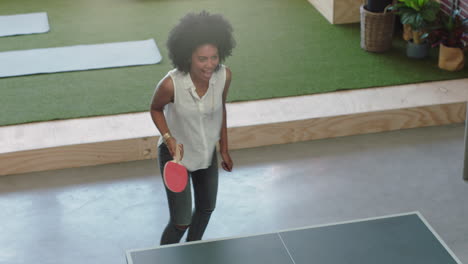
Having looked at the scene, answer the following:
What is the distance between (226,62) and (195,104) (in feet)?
9.36

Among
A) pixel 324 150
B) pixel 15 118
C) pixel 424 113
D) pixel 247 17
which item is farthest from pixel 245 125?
pixel 247 17

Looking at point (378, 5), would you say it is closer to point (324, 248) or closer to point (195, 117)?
point (195, 117)

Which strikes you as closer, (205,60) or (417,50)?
(205,60)

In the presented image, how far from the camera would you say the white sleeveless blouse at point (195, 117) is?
9.97 feet

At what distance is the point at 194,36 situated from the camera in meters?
2.91

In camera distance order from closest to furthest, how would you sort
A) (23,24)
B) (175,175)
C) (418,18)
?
(175,175) < (418,18) < (23,24)

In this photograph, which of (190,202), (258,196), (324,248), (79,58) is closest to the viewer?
(324,248)

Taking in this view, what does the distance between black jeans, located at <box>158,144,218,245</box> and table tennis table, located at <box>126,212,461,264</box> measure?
1.12 feet

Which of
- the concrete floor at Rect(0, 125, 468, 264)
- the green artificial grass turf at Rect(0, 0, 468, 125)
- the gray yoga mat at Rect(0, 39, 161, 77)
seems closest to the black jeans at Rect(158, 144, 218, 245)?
the concrete floor at Rect(0, 125, 468, 264)

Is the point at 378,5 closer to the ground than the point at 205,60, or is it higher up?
closer to the ground

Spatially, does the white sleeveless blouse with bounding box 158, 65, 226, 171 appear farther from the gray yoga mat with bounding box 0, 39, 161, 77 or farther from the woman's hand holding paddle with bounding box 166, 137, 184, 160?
the gray yoga mat with bounding box 0, 39, 161, 77

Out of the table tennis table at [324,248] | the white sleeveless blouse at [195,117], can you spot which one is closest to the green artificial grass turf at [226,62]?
the white sleeveless blouse at [195,117]

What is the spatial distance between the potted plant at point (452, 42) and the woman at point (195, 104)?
2.84 meters

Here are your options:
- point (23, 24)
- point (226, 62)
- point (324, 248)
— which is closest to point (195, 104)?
point (324, 248)
